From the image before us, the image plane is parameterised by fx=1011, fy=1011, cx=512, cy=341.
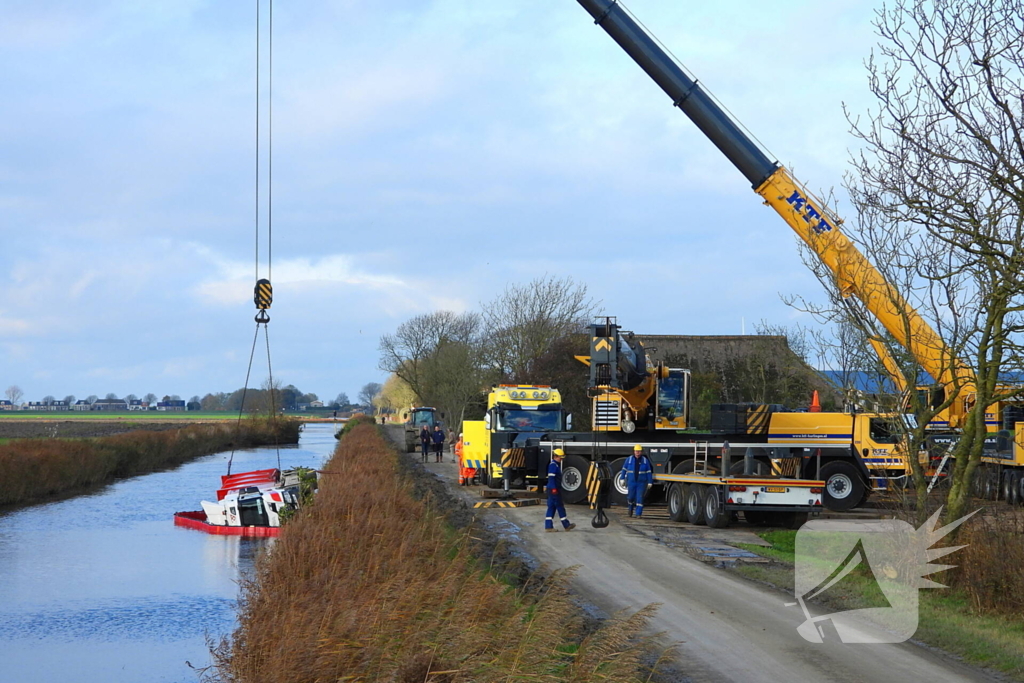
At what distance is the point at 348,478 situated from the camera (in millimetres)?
20891

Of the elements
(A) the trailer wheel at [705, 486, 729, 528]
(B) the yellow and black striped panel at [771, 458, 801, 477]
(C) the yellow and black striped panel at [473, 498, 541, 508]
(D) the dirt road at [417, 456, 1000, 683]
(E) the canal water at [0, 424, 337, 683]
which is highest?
(B) the yellow and black striped panel at [771, 458, 801, 477]

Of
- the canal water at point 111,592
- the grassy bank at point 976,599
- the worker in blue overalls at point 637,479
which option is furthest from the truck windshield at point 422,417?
the grassy bank at point 976,599

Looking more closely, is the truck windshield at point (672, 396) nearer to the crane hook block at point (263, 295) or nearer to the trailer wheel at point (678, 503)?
the trailer wheel at point (678, 503)

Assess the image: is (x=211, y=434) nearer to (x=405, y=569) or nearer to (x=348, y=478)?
(x=348, y=478)

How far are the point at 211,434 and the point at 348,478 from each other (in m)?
57.5

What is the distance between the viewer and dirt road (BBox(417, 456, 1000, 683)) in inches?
367

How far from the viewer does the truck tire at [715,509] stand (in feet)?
68.5

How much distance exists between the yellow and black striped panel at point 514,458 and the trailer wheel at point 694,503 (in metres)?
5.78

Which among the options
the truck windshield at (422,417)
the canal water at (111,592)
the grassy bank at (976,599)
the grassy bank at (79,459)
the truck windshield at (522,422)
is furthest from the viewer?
the truck windshield at (422,417)

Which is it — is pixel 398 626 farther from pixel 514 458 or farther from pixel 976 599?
pixel 514 458

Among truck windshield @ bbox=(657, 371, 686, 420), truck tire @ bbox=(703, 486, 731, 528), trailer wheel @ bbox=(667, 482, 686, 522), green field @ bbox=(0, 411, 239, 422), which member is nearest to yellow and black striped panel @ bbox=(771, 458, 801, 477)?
truck windshield @ bbox=(657, 371, 686, 420)

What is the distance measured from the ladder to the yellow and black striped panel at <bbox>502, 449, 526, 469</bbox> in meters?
4.63

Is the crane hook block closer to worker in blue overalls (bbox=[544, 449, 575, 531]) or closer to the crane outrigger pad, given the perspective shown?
worker in blue overalls (bbox=[544, 449, 575, 531])

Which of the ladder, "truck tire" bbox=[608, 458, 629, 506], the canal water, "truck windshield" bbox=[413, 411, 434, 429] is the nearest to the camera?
the canal water
